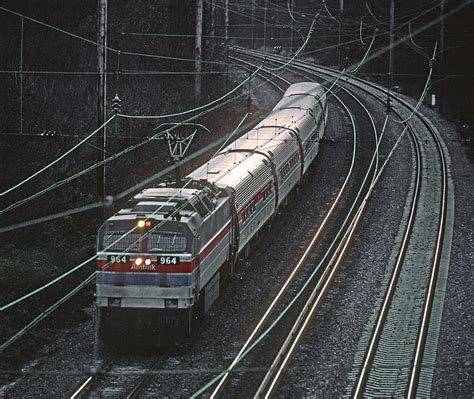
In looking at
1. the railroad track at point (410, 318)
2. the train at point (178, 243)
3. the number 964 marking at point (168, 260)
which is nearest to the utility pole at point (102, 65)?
the train at point (178, 243)

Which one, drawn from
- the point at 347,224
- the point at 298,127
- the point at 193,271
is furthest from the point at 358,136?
the point at 193,271

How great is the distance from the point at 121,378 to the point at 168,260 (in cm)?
268

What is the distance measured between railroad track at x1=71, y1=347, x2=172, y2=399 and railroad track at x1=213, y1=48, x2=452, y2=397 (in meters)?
1.71

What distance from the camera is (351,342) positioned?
1878 cm

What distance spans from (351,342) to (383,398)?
2.88m

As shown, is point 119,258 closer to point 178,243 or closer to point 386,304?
point 178,243

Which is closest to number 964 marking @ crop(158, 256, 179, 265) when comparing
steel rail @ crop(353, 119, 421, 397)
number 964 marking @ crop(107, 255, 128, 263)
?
number 964 marking @ crop(107, 255, 128, 263)

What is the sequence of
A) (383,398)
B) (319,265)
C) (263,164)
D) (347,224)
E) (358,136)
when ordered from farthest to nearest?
(358,136) → (347,224) → (263,164) → (319,265) → (383,398)

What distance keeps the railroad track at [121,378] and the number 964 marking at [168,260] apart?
6.74 ft

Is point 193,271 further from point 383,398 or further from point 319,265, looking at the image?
point 319,265

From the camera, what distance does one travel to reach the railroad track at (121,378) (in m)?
16.0

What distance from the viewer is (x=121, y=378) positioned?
55.0 ft

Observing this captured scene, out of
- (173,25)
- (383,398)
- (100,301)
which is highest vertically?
(173,25)

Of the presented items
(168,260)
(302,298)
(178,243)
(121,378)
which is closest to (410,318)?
(302,298)
